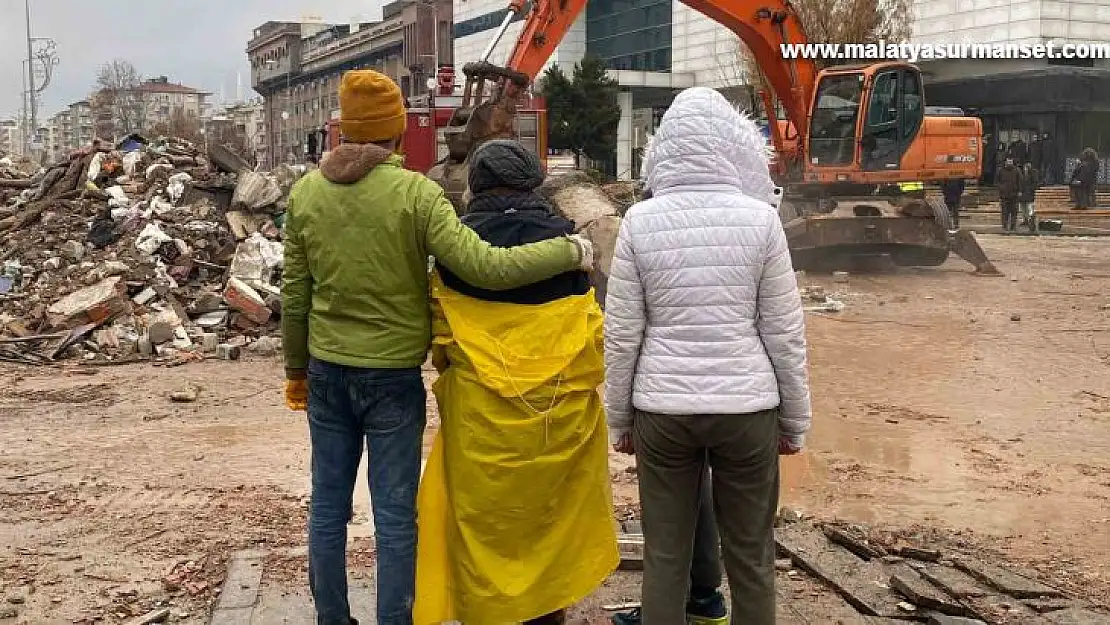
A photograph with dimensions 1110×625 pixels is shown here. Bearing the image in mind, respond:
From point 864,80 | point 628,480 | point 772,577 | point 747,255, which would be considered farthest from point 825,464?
point 864,80

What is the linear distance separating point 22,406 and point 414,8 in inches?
2797

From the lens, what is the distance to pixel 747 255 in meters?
3.22

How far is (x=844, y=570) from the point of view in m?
4.48

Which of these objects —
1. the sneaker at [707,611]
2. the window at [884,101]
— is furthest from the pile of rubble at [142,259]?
the window at [884,101]

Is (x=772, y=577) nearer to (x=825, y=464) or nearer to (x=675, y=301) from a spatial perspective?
(x=675, y=301)

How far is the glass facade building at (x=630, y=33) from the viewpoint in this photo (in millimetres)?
46625

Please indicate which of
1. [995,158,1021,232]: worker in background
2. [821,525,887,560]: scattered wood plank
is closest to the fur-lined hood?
[821,525,887,560]: scattered wood plank

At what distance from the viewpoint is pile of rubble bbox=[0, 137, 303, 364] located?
10570mm

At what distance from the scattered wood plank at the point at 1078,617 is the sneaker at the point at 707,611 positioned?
129 cm

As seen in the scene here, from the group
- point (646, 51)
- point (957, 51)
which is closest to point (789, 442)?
point (957, 51)

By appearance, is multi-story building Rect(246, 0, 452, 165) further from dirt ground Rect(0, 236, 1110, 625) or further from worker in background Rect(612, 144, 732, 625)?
worker in background Rect(612, 144, 732, 625)

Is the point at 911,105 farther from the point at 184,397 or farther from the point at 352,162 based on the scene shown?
the point at 352,162

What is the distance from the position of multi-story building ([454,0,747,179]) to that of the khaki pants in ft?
121

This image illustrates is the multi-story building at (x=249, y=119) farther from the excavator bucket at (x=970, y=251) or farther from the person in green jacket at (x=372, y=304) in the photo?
the person in green jacket at (x=372, y=304)
